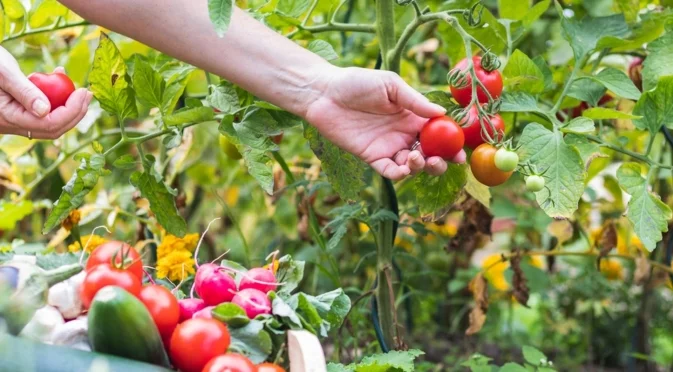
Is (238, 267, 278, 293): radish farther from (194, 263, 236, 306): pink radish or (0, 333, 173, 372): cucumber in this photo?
(0, 333, 173, 372): cucumber

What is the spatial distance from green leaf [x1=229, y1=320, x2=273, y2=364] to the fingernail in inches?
20.6

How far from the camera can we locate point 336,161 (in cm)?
125

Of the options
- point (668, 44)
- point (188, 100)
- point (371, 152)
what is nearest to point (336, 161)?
point (371, 152)

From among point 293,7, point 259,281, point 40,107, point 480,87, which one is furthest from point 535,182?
point 40,107

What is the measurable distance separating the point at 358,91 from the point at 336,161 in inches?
6.6

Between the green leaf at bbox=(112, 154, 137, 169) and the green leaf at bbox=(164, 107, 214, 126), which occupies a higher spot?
the green leaf at bbox=(164, 107, 214, 126)

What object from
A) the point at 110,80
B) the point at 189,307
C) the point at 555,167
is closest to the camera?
the point at 189,307

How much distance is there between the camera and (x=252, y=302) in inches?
33.7

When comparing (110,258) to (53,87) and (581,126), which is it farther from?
(581,126)

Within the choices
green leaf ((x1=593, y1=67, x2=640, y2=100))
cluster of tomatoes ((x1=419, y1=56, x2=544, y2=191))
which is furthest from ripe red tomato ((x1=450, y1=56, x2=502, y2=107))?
green leaf ((x1=593, y1=67, x2=640, y2=100))

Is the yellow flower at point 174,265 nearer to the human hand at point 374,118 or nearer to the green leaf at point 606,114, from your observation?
the human hand at point 374,118

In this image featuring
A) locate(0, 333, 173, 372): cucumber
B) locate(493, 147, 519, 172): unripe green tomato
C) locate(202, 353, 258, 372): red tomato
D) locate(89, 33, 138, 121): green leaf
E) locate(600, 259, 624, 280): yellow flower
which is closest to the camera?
locate(0, 333, 173, 372): cucumber

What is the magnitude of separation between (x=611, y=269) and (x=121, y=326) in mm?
1766

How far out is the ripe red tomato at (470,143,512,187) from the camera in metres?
1.06
